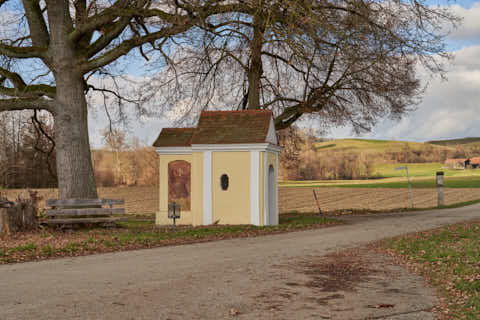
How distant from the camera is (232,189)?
738 inches

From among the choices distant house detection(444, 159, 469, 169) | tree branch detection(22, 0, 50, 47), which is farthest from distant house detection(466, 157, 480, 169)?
tree branch detection(22, 0, 50, 47)

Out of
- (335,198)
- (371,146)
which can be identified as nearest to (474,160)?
(371,146)

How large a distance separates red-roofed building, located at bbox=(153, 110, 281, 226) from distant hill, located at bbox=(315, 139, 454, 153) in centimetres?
7069

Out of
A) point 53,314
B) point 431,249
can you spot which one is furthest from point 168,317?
point 431,249

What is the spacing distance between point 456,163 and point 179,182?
254 ft

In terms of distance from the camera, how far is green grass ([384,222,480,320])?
6809 millimetres

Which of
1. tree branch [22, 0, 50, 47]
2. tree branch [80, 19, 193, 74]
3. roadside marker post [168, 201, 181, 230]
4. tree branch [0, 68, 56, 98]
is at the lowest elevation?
roadside marker post [168, 201, 181, 230]

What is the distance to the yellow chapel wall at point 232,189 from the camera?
18.6m

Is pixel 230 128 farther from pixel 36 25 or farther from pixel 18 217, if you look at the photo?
pixel 18 217

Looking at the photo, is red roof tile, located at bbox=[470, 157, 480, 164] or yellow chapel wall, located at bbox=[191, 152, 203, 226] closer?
yellow chapel wall, located at bbox=[191, 152, 203, 226]

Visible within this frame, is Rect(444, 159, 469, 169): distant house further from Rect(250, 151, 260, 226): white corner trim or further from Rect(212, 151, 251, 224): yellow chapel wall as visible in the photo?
Rect(212, 151, 251, 224): yellow chapel wall

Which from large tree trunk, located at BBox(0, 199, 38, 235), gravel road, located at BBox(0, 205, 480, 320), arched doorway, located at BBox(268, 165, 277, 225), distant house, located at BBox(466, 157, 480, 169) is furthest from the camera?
distant house, located at BBox(466, 157, 480, 169)

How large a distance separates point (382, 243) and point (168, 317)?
8.47m

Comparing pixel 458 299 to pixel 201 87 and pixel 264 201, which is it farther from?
pixel 201 87
